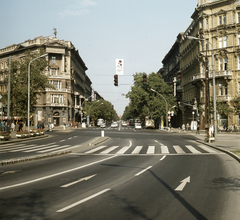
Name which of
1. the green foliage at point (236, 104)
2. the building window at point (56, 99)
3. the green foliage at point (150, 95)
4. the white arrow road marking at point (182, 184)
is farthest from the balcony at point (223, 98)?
the building window at point (56, 99)

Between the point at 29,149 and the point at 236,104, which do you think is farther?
the point at 236,104

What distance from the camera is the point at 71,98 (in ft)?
276

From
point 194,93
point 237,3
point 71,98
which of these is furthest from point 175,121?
point 237,3

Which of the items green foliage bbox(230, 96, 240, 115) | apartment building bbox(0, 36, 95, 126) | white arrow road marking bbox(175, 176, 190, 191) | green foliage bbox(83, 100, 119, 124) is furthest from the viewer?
green foliage bbox(83, 100, 119, 124)

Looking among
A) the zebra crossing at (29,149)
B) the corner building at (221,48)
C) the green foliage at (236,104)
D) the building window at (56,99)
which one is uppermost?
Answer: the corner building at (221,48)

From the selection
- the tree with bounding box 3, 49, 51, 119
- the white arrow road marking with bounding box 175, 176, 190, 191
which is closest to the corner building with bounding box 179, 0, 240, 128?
the tree with bounding box 3, 49, 51, 119

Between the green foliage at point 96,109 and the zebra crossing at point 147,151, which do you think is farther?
the green foliage at point 96,109

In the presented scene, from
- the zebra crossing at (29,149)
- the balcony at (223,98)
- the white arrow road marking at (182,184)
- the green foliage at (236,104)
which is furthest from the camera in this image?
the balcony at (223,98)

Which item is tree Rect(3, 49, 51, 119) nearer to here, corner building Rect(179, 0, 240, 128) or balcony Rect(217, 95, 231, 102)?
corner building Rect(179, 0, 240, 128)

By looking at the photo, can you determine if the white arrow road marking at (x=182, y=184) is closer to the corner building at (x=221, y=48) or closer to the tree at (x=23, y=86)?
the tree at (x=23, y=86)

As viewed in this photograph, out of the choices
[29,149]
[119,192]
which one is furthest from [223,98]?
[119,192]

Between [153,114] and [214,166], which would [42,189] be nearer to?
[214,166]

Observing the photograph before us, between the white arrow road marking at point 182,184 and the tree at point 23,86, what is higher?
the tree at point 23,86

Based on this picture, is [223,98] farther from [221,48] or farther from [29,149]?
[29,149]
